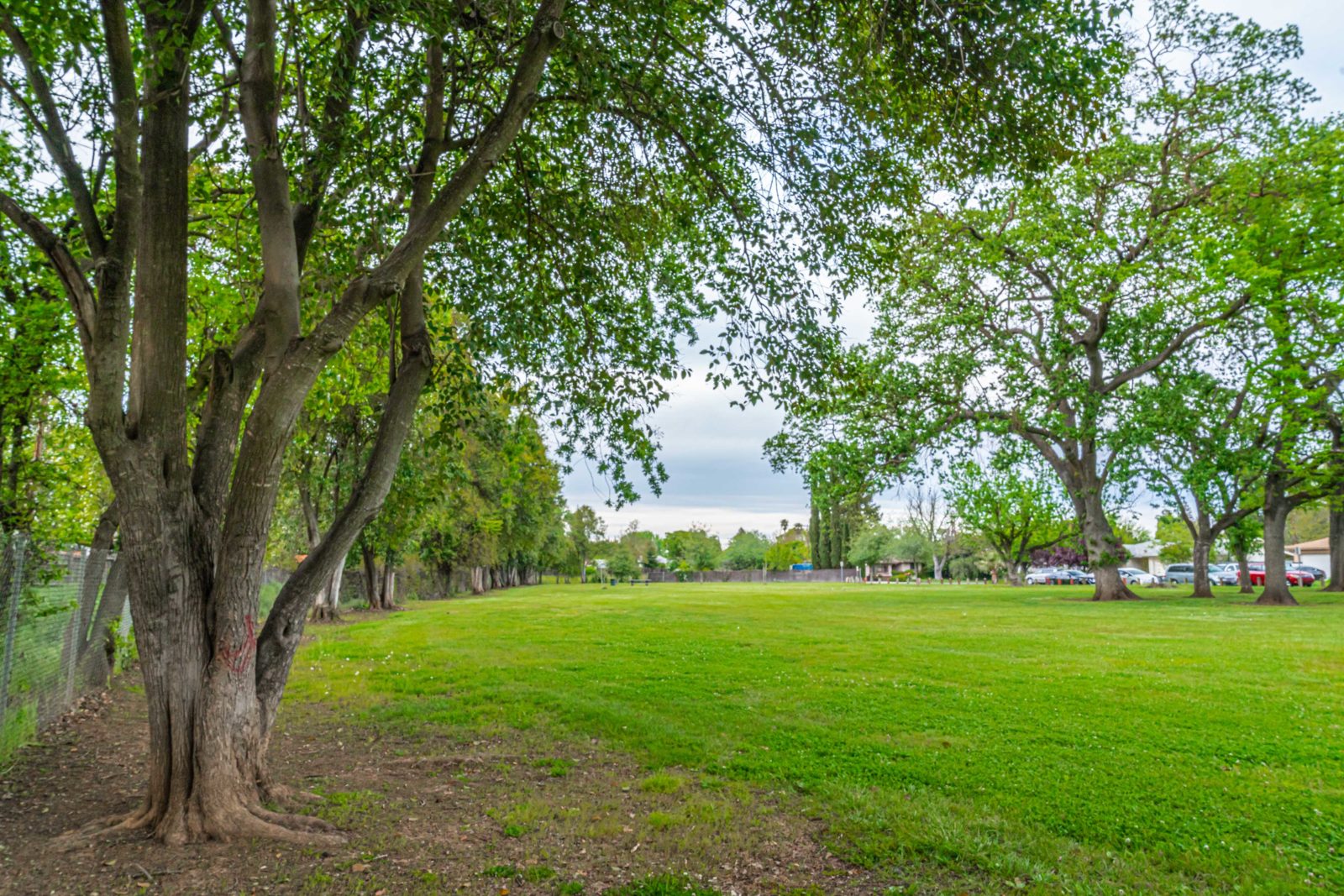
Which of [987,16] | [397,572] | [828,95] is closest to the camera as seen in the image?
[987,16]

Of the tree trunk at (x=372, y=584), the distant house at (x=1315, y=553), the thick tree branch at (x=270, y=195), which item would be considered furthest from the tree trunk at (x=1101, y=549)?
the distant house at (x=1315, y=553)

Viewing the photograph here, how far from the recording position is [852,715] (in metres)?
8.57

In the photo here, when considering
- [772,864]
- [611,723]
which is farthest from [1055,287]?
[772,864]

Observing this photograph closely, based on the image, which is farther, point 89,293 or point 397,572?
point 397,572

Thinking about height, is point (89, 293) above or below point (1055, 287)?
below

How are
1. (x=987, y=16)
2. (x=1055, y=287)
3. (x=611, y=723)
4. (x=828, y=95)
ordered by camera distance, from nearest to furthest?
(x=987, y=16) < (x=828, y=95) < (x=611, y=723) < (x=1055, y=287)

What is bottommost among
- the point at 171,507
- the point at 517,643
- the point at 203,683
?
the point at 517,643

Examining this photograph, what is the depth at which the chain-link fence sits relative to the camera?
22.1 feet

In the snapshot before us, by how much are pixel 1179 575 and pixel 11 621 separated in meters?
69.8

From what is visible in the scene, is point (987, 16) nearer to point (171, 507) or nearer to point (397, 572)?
point (171, 507)

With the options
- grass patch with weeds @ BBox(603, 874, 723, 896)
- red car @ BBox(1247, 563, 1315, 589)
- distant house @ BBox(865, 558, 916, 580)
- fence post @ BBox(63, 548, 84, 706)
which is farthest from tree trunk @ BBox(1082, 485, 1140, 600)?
distant house @ BBox(865, 558, 916, 580)

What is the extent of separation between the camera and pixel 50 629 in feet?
27.1

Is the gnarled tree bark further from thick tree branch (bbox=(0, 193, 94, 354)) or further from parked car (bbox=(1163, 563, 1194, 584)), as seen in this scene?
parked car (bbox=(1163, 563, 1194, 584))

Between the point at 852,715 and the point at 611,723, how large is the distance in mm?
2760
